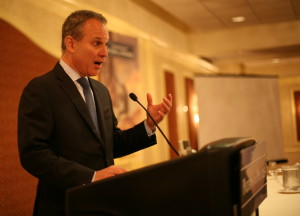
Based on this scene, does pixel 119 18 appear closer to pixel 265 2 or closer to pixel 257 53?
pixel 265 2

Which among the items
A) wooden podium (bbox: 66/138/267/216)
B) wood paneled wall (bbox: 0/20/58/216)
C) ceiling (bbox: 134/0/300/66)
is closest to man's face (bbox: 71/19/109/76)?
wooden podium (bbox: 66/138/267/216)

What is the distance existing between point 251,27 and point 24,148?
→ 776cm

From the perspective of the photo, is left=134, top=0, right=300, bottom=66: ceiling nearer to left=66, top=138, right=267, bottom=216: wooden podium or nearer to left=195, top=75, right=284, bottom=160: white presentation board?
left=195, top=75, right=284, bottom=160: white presentation board

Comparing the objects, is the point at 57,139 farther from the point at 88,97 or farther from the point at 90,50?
the point at 90,50

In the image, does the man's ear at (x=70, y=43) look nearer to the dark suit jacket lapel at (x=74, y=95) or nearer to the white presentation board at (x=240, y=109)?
the dark suit jacket lapel at (x=74, y=95)

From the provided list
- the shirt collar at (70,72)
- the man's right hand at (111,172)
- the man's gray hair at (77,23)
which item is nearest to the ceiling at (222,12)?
the man's gray hair at (77,23)

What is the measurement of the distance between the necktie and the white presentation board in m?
4.45

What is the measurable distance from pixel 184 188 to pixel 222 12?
6612mm

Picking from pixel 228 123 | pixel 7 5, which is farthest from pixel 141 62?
pixel 7 5

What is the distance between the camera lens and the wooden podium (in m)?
0.90

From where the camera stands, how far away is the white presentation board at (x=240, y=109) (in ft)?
19.9

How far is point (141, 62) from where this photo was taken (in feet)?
20.8

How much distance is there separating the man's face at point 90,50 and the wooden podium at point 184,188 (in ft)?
2.33

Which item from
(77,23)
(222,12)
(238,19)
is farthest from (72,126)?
(238,19)
